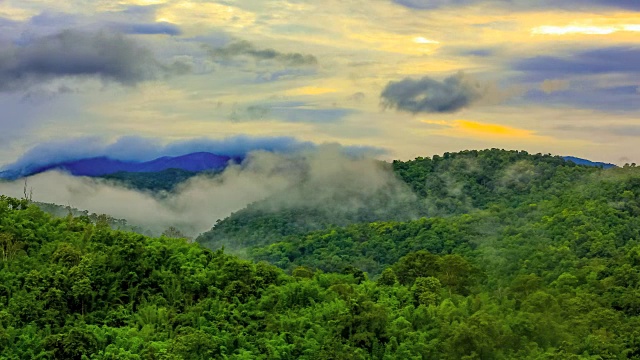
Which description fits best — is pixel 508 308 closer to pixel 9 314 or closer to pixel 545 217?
pixel 9 314

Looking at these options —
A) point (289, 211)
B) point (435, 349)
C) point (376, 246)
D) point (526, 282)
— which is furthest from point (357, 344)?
point (289, 211)

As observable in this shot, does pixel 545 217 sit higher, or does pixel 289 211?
pixel 545 217

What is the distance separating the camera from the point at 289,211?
199 m

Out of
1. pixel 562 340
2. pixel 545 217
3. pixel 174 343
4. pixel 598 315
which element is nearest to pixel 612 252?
pixel 545 217

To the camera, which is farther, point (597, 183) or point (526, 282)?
point (597, 183)

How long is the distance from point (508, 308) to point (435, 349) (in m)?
8.15

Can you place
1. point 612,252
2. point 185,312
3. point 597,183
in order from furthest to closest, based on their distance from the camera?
1. point 597,183
2. point 612,252
3. point 185,312

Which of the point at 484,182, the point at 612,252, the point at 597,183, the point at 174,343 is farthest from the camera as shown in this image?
the point at 484,182

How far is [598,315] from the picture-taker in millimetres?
47281

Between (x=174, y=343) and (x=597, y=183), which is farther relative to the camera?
(x=597, y=183)

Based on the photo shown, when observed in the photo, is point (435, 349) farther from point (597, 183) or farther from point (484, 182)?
point (484, 182)

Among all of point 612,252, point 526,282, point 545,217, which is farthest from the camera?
point 545,217

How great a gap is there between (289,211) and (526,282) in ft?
477

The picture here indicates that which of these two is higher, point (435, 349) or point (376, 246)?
point (435, 349)
